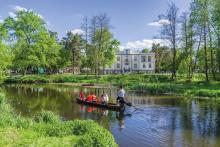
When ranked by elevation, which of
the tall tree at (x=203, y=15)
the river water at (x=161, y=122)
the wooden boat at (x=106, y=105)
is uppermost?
the tall tree at (x=203, y=15)

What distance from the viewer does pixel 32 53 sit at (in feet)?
230

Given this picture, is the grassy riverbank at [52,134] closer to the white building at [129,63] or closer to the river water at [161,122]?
the river water at [161,122]

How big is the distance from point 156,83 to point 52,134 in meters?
37.6

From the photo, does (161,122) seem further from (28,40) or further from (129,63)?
(129,63)

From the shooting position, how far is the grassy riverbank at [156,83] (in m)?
38.8

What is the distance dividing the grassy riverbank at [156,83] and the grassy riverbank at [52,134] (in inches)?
969

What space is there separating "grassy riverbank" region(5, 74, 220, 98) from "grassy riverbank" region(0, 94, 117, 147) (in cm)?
2462

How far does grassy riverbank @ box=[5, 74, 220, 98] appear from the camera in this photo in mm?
38750

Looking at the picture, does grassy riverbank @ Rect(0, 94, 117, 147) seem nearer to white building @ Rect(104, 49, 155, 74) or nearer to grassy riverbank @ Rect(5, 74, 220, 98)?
grassy riverbank @ Rect(5, 74, 220, 98)

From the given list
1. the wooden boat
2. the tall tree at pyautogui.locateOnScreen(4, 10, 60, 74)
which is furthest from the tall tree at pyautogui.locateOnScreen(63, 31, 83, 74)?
the wooden boat

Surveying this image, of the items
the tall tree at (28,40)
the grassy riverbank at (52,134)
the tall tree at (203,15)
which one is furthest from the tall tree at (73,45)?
the grassy riverbank at (52,134)

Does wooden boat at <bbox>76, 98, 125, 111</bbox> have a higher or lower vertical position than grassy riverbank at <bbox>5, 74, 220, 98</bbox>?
lower

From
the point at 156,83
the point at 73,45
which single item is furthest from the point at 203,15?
the point at 73,45

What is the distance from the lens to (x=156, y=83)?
50094 millimetres
